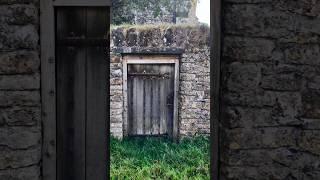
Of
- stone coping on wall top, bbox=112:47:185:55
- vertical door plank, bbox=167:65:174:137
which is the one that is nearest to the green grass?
vertical door plank, bbox=167:65:174:137

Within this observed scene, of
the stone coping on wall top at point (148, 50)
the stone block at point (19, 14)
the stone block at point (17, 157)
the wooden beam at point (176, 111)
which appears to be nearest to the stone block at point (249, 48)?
the stone block at point (19, 14)

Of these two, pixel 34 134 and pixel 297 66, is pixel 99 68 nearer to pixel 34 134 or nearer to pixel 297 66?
pixel 34 134

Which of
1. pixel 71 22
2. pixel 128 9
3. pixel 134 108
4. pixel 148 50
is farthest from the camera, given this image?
pixel 128 9

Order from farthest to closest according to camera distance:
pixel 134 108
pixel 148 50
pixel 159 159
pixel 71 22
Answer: pixel 134 108 → pixel 148 50 → pixel 159 159 → pixel 71 22

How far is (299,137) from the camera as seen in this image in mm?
2445

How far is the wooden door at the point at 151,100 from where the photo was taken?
28.0 feet

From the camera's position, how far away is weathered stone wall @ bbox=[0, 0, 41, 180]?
7.60 ft

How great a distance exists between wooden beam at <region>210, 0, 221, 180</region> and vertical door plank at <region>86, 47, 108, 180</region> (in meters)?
0.65

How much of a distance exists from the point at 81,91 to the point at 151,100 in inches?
239

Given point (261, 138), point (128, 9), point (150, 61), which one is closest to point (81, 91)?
point (261, 138)

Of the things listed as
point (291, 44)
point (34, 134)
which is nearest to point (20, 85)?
point (34, 134)

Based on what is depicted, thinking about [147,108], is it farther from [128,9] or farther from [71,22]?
[71,22]

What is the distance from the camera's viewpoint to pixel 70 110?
8.41 feet

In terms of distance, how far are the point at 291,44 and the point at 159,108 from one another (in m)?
6.30
